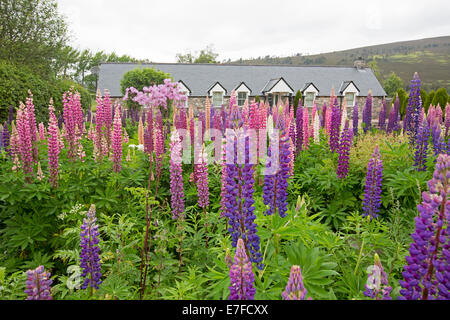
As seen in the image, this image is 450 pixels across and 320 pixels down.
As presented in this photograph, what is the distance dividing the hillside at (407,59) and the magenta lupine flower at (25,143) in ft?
223

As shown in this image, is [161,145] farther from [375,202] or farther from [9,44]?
[9,44]

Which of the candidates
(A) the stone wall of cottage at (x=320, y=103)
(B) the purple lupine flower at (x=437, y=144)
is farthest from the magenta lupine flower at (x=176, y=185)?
(A) the stone wall of cottage at (x=320, y=103)

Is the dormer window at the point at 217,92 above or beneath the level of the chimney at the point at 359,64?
beneath

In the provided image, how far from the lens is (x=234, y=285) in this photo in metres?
1.75

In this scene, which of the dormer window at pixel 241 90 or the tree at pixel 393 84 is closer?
the dormer window at pixel 241 90

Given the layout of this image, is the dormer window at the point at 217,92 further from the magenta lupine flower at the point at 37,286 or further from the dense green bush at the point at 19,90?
the magenta lupine flower at the point at 37,286

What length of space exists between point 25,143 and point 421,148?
18.9 ft

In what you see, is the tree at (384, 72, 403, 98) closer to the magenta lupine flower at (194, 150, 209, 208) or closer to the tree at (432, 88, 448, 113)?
the tree at (432, 88, 448, 113)

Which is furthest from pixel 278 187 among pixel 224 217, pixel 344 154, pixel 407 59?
pixel 407 59

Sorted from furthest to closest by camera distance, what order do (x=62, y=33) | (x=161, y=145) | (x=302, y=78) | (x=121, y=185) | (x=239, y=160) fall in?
(x=302, y=78) < (x=62, y=33) < (x=161, y=145) < (x=121, y=185) < (x=239, y=160)

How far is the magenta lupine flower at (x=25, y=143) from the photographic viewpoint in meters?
4.01

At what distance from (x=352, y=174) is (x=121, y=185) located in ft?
13.1

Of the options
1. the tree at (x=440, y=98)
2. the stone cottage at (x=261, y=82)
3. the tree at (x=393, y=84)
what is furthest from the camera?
the tree at (x=393, y=84)

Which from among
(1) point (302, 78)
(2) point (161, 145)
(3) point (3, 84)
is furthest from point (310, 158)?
(1) point (302, 78)
